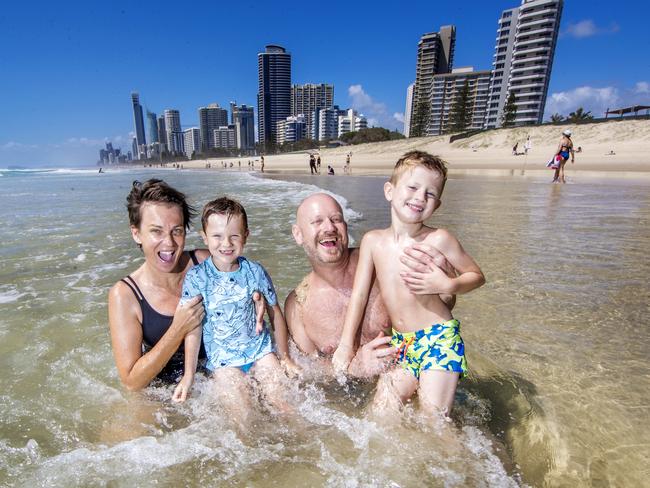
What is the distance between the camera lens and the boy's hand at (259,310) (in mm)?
2725

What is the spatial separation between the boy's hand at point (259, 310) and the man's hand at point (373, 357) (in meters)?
0.75

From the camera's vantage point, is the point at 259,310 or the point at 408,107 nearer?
the point at 259,310

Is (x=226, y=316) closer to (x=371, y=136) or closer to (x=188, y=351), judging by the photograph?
(x=188, y=351)

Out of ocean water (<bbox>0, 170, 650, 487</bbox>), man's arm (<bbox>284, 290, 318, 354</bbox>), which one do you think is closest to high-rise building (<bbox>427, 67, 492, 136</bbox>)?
ocean water (<bbox>0, 170, 650, 487</bbox>)

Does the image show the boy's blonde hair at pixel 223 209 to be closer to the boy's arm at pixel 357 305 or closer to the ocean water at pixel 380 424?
the boy's arm at pixel 357 305

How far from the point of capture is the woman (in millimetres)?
2496

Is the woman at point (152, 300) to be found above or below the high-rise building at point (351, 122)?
below

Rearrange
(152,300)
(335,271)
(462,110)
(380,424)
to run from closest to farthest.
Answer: (380,424)
(152,300)
(335,271)
(462,110)

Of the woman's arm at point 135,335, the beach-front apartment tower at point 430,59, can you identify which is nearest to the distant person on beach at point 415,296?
the woman's arm at point 135,335

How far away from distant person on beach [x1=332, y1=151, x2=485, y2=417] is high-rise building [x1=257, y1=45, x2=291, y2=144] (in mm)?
202343

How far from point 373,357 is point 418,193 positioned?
4.05 ft

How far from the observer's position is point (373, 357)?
2.67m

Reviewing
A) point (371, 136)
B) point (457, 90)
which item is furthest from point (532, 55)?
point (371, 136)

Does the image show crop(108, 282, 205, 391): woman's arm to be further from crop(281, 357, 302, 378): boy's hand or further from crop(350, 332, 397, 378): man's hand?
crop(350, 332, 397, 378): man's hand
